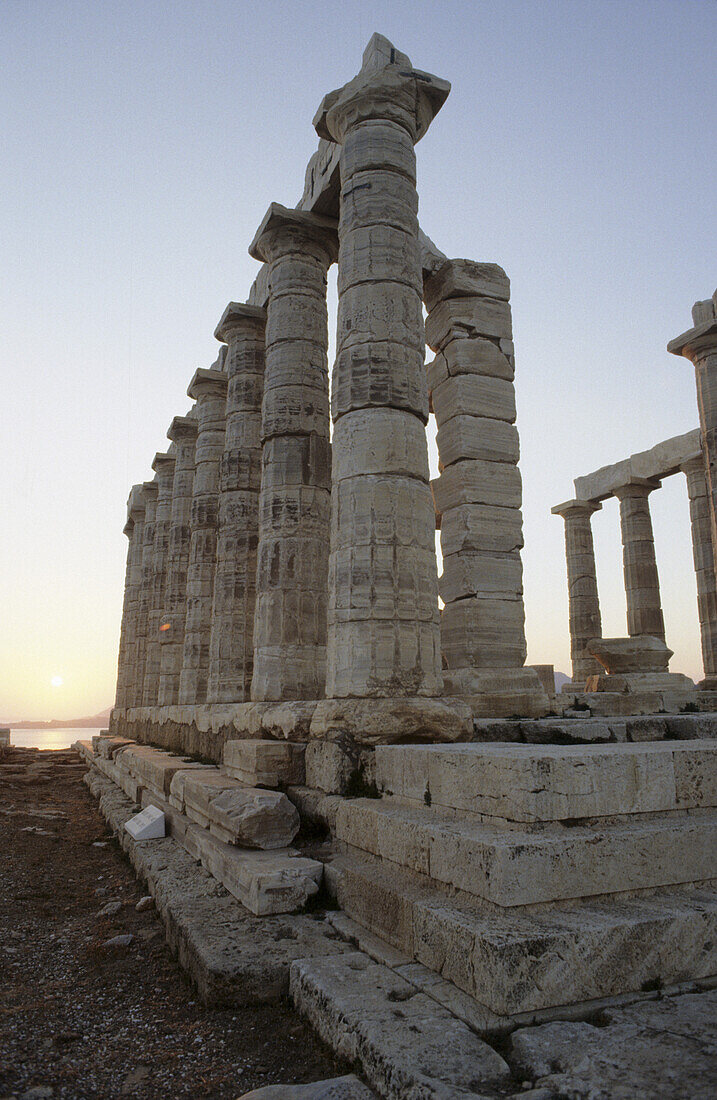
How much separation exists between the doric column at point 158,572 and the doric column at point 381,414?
515 inches

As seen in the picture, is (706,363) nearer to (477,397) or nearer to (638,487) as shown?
(638,487)

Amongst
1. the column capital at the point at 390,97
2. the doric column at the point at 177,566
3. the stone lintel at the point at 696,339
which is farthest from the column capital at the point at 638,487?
the column capital at the point at 390,97

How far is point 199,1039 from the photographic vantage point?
3.21 metres

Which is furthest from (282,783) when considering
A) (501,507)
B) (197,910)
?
(501,507)

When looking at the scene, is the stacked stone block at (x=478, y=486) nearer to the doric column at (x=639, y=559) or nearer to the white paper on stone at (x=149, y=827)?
the white paper on stone at (x=149, y=827)

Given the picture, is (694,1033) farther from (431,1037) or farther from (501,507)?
(501,507)

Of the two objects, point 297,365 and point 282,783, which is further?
point 297,365

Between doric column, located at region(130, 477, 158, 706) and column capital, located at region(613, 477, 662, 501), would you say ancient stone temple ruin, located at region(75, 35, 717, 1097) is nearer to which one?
doric column, located at region(130, 477, 158, 706)

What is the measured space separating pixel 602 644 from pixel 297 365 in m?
8.73

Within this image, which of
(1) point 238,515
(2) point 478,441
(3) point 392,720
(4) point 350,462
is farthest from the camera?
(1) point 238,515

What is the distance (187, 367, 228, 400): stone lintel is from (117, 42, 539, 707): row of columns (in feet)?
0.11

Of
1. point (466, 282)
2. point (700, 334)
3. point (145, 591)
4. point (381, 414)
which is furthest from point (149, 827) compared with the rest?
point (145, 591)

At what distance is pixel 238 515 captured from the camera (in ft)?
42.4

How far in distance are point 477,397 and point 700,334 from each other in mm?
7805
